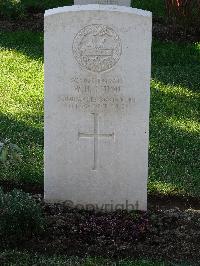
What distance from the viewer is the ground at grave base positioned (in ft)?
19.8

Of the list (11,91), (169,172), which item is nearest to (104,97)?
(169,172)

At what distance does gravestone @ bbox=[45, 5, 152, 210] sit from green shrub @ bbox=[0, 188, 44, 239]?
59 cm

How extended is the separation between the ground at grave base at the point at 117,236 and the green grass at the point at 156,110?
0.73 meters

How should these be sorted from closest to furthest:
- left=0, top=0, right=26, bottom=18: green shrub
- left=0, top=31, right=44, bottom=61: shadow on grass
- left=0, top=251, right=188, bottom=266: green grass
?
1. left=0, top=251, right=188, bottom=266: green grass
2. left=0, top=31, right=44, bottom=61: shadow on grass
3. left=0, top=0, right=26, bottom=18: green shrub

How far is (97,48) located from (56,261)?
174 centimetres

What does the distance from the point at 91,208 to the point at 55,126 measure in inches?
31.3

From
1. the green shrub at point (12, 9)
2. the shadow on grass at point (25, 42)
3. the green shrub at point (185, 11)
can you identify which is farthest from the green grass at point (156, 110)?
the green shrub at point (12, 9)

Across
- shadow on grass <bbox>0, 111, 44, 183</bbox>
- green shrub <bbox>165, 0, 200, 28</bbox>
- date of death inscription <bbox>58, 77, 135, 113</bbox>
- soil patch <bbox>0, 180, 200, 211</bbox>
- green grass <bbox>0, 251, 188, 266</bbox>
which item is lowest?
green grass <bbox>0, 251, 188, 266</bbox>

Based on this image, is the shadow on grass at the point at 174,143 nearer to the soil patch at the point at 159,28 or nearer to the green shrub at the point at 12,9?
the soil patch at the point at 159,28

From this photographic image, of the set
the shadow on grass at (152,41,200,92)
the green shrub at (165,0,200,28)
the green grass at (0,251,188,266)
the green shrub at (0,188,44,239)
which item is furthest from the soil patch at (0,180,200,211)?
the green shrub at (165,0,200,28)

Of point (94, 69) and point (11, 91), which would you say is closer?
point (94, 69)

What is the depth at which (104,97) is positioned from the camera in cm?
646

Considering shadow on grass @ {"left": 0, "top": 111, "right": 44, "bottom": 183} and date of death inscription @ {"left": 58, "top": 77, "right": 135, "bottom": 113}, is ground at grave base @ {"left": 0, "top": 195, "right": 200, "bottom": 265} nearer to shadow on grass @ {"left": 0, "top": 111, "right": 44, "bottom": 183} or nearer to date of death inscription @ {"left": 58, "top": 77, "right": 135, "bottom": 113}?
shadow on grass @ {"left": 0, "top": 111, "right": 44, "bottom": 183}

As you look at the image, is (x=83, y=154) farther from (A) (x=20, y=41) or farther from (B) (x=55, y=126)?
(A) (x=20, y=41)
